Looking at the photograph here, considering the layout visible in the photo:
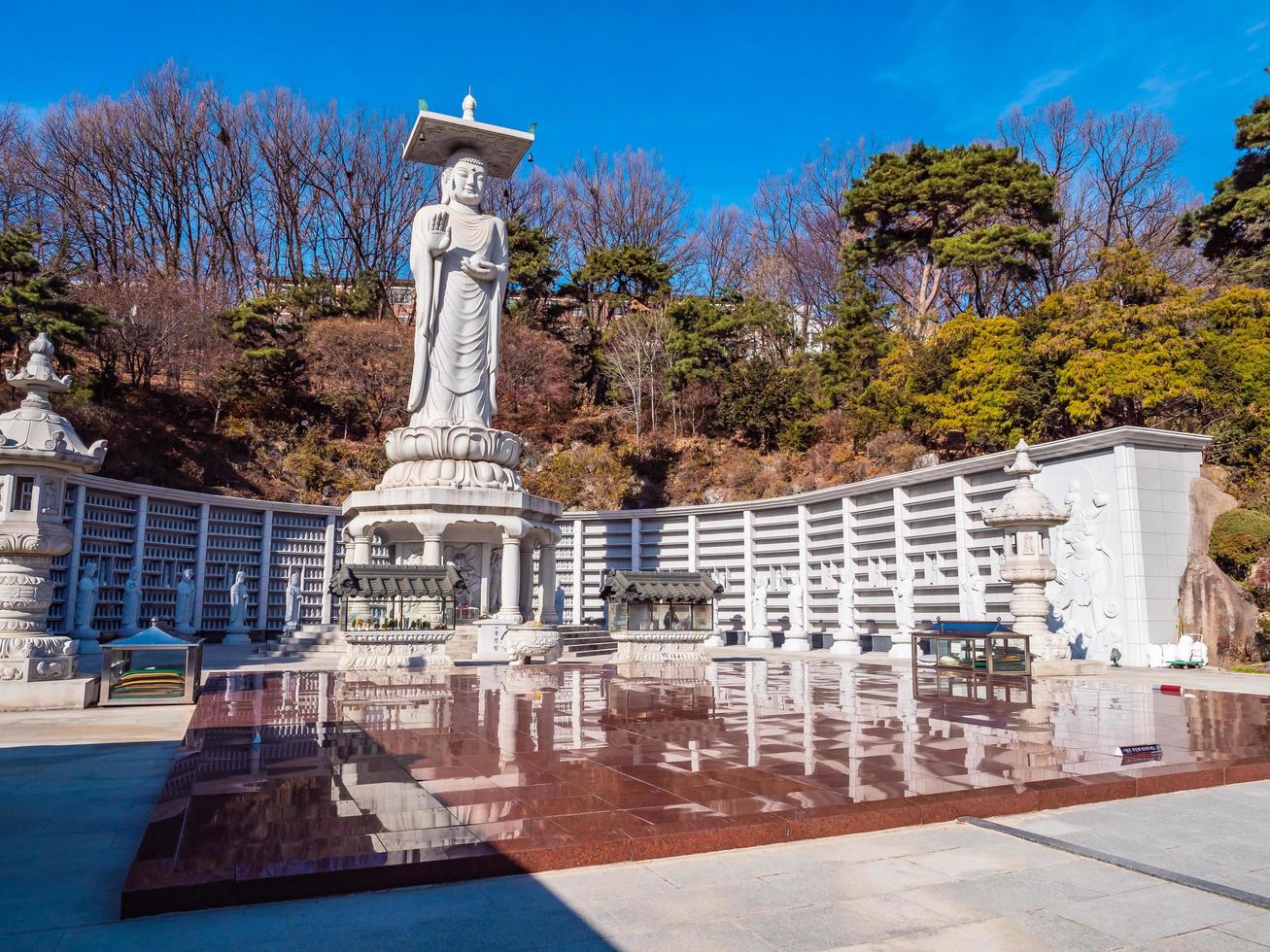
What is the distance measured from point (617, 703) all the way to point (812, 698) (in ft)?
8.20

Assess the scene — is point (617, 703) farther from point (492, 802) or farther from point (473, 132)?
point (473, 132)

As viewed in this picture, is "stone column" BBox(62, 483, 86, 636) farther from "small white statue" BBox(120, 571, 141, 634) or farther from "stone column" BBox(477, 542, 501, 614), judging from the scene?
"stone column" BBox(477, 542, 501, 614)

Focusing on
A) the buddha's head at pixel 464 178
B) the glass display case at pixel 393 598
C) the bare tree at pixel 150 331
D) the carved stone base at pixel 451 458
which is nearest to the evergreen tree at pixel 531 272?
the bare tree at pixel 150 331

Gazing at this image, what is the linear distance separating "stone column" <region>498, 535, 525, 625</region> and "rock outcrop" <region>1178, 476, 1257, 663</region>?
40.8ft

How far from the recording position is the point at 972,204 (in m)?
29.1

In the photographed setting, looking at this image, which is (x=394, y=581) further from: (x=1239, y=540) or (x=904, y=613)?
(x=1239, y=540)

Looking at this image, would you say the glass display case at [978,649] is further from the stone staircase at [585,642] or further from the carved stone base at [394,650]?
the carved stone base at [394,650]

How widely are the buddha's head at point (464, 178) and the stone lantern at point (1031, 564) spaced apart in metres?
13.6

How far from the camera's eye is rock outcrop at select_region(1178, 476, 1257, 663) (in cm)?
1528

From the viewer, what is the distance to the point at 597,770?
625 centimetres

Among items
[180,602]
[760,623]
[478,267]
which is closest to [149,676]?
[180,602]

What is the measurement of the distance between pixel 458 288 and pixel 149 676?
38.3 ft

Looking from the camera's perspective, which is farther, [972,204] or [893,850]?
[972,204]

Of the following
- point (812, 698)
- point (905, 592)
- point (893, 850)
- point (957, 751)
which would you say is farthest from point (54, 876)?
point (905, 592)
